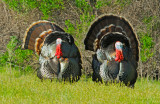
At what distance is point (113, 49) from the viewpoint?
22.4 feet

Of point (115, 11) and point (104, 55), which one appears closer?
point (104, 55)

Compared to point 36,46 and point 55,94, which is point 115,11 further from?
point 55,94

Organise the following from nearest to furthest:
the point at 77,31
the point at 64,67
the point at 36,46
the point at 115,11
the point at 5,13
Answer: the point at 64,67 → the point at 36,46 → the point at 77,31 → the point at 115,11 → the point at 5,13

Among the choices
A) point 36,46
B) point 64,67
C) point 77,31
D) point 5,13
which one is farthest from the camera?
point 5,13

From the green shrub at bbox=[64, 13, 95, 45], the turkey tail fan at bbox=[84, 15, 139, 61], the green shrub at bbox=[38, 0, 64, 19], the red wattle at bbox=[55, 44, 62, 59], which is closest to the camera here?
the red wattle at bbox=[55, 44, 62, 59]

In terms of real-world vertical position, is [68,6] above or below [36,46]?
above

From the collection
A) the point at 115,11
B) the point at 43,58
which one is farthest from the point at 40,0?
the point at 43,58

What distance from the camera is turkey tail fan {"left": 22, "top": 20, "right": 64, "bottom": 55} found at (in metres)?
7.68

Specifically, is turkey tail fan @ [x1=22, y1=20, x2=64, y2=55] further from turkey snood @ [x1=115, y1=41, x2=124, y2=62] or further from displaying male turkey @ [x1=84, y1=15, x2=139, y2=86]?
turkey snood @ [x1=115, y1=41, x2=124, y2=62]

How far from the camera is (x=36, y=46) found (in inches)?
302

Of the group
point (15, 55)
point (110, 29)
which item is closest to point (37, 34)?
point (110, 29)

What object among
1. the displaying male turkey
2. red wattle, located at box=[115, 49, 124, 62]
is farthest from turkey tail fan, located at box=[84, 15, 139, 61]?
red wattle, located at box=[115, 49, 124, 62]

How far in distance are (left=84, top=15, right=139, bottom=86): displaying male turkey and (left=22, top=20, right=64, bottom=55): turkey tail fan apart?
3.19 feet

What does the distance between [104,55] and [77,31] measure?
8.77ft
